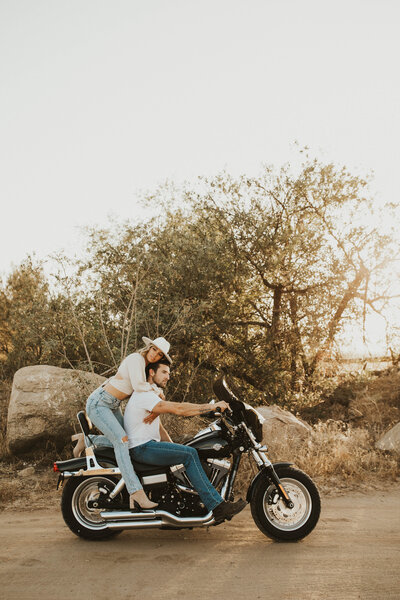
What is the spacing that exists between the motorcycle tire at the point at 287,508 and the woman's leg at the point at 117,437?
1.16m

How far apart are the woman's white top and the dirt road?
4.87ft

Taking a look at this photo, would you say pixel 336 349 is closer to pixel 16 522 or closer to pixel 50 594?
pixel 16 522

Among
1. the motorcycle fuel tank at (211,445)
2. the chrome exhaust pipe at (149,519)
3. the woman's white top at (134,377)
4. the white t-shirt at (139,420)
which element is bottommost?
the chrome exhaust pipe at (149,519)

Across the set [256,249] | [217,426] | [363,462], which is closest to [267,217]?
[256,249]

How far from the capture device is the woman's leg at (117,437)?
494 cm

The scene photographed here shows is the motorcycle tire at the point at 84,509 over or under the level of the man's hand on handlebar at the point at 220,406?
under

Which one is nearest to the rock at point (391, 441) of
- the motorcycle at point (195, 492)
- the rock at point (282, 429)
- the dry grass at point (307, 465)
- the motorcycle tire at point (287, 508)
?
the dry grass at point (307, 465)

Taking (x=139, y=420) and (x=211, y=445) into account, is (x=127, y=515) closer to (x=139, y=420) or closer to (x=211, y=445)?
(x=139, y=420)

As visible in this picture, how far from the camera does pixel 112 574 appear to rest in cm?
440

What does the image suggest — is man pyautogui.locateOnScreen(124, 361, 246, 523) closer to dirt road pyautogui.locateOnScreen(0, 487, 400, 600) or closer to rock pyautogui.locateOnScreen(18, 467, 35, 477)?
dirt road pyautogui.locateOnScreen(0, 487, 400, 600)

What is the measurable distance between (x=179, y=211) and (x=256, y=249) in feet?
7.39

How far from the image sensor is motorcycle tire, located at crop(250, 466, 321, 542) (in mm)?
5027

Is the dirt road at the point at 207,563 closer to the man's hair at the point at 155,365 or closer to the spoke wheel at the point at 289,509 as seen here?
the spoke wheel at the point at 289,509

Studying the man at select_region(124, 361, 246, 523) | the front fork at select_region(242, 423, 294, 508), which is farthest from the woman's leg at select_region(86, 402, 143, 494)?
the front fork at select_region(242, 423, 294, 508)
